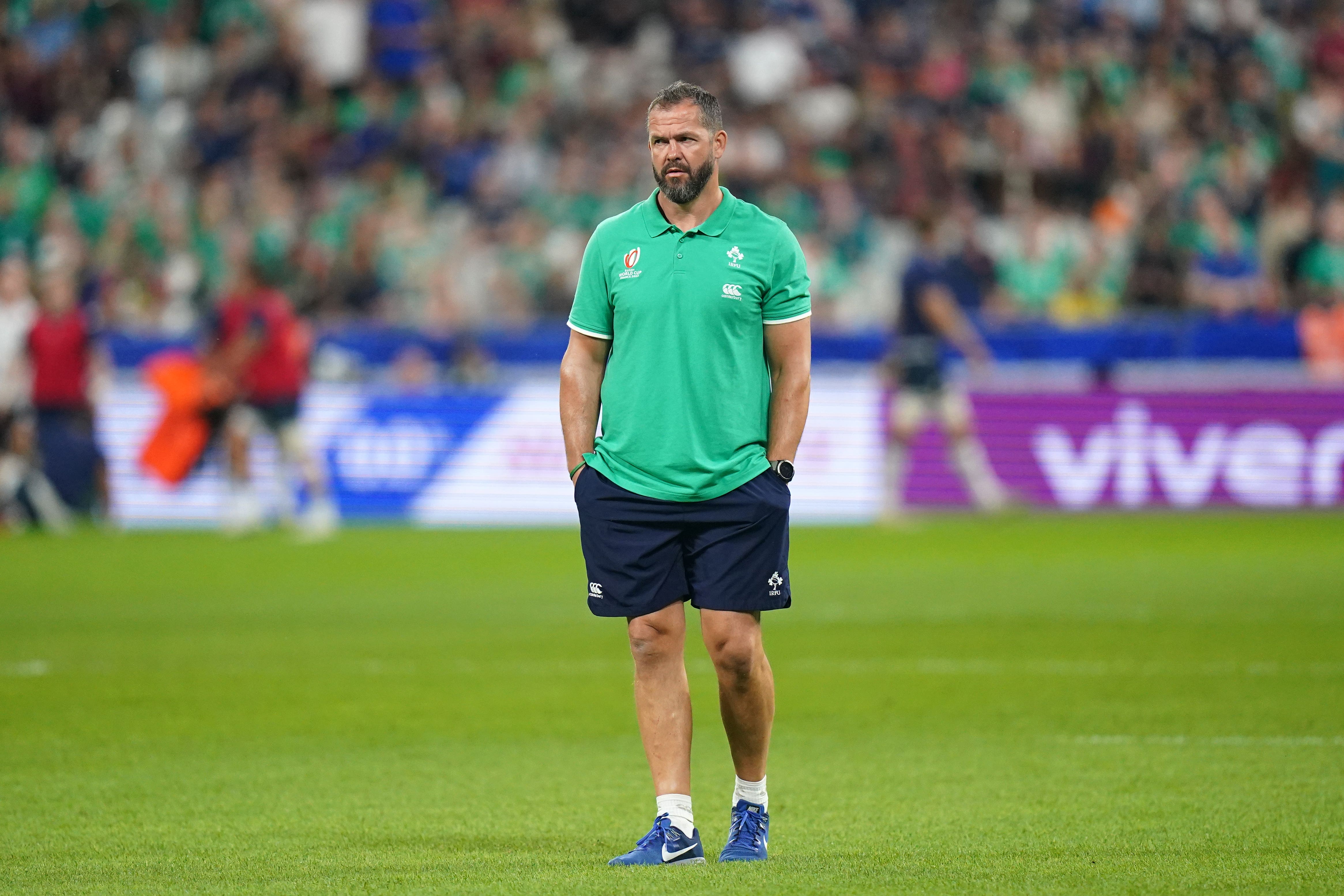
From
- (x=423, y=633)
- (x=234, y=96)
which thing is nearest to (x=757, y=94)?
(x=234, y=96)

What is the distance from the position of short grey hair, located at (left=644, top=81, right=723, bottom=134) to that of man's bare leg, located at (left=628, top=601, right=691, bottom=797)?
1.47 metres

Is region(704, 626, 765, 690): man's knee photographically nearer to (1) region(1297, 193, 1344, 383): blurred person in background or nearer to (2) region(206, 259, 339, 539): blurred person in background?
(2) region(206, 259, 339, 539): blurred person in background

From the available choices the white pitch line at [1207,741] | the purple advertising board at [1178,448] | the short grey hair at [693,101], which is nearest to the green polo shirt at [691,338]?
the short grey hair at [693,101]

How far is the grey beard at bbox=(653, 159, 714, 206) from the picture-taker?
595 centimetres

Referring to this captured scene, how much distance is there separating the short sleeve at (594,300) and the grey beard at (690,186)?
28cm

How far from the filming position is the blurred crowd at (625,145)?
23500 mm

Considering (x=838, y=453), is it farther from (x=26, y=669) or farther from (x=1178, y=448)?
(x=26, y=669)

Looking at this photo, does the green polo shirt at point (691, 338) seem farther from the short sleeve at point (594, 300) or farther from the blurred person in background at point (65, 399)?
the blurred person in background at point (65, 399)

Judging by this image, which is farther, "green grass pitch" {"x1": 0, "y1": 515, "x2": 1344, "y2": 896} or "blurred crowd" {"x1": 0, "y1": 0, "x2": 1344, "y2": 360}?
"blurred crowd" {"x1": 0, "y1": 0, "x2": 1344, "y2": 360}

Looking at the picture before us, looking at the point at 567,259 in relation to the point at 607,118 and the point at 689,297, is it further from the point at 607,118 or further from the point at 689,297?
the point at 689,297

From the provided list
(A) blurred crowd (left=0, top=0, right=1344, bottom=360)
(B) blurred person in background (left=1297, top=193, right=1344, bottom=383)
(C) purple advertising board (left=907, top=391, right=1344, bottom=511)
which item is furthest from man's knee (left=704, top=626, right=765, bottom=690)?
(A) blurred crowd (left=0, top=0, right=1344, bottom=360)

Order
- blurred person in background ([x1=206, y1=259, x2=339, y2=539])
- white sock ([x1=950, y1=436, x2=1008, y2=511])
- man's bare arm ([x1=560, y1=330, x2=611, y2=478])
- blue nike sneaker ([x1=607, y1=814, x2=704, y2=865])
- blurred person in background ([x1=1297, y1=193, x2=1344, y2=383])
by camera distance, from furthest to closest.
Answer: blurred person in background ([x1=1297, y1=193, x2=1344, y2=383]) < white sock ([x1=950, y1=436, x2=1008, y2=511]) < blurred person in background ([x1=206, y1=259, x2=339, y2=539]) < man's bare arm ([x1=560, y1=330, x2=611, y2=478]) < blue nike sneaker ([x1=607, y1=814, x2=704, y2=865])

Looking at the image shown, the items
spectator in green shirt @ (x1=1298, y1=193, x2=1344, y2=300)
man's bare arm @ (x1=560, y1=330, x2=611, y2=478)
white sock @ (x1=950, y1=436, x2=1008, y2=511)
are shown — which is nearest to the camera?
man's bare arm @ (x1=560, y1=330, x2=611, y2=478)

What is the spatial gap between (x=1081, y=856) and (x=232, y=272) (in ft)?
63.1
